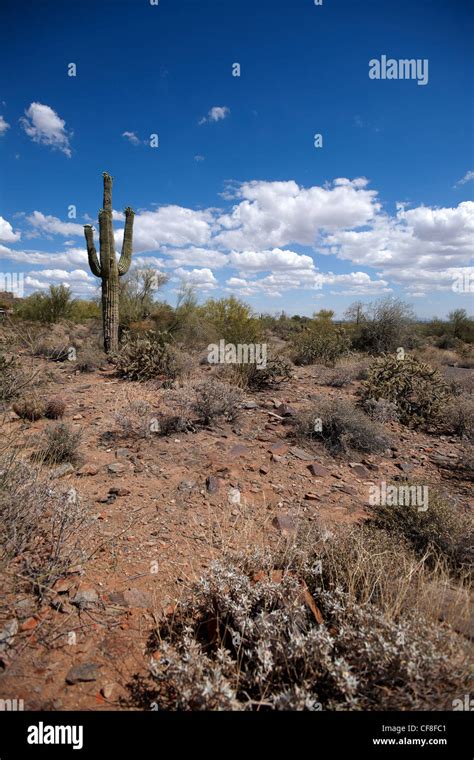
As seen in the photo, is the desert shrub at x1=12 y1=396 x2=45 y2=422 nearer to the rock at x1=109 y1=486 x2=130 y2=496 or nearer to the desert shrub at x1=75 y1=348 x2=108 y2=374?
the rock at x1=109 y1=486 x2=130 y2=496

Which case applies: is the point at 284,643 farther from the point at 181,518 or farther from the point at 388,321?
the point at 388,321

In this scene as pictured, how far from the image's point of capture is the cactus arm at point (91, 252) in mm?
10109

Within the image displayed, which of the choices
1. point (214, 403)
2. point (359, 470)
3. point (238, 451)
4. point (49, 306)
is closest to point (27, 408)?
point (214, 403)

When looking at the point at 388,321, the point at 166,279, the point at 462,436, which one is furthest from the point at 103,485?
the point at 166,279

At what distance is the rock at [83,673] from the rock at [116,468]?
7.32 ft

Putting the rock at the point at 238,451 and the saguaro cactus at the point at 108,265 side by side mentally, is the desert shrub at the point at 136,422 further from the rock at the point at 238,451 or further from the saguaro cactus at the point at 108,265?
the saguaro cactus at the point at 108,265

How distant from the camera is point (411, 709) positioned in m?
1.45

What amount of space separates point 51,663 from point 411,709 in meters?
1.78

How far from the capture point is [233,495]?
358cm

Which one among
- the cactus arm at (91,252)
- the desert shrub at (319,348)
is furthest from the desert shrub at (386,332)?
the cactus arm at (91,252)

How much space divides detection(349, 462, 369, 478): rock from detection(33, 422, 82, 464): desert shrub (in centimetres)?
351

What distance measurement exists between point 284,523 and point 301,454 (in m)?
1.61

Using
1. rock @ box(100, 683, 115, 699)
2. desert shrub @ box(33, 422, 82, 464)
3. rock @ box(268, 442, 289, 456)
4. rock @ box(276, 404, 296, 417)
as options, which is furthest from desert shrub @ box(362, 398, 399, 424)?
rock @ box(100, 683, 115, 699)

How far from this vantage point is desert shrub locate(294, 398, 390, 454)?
16.0 feet
